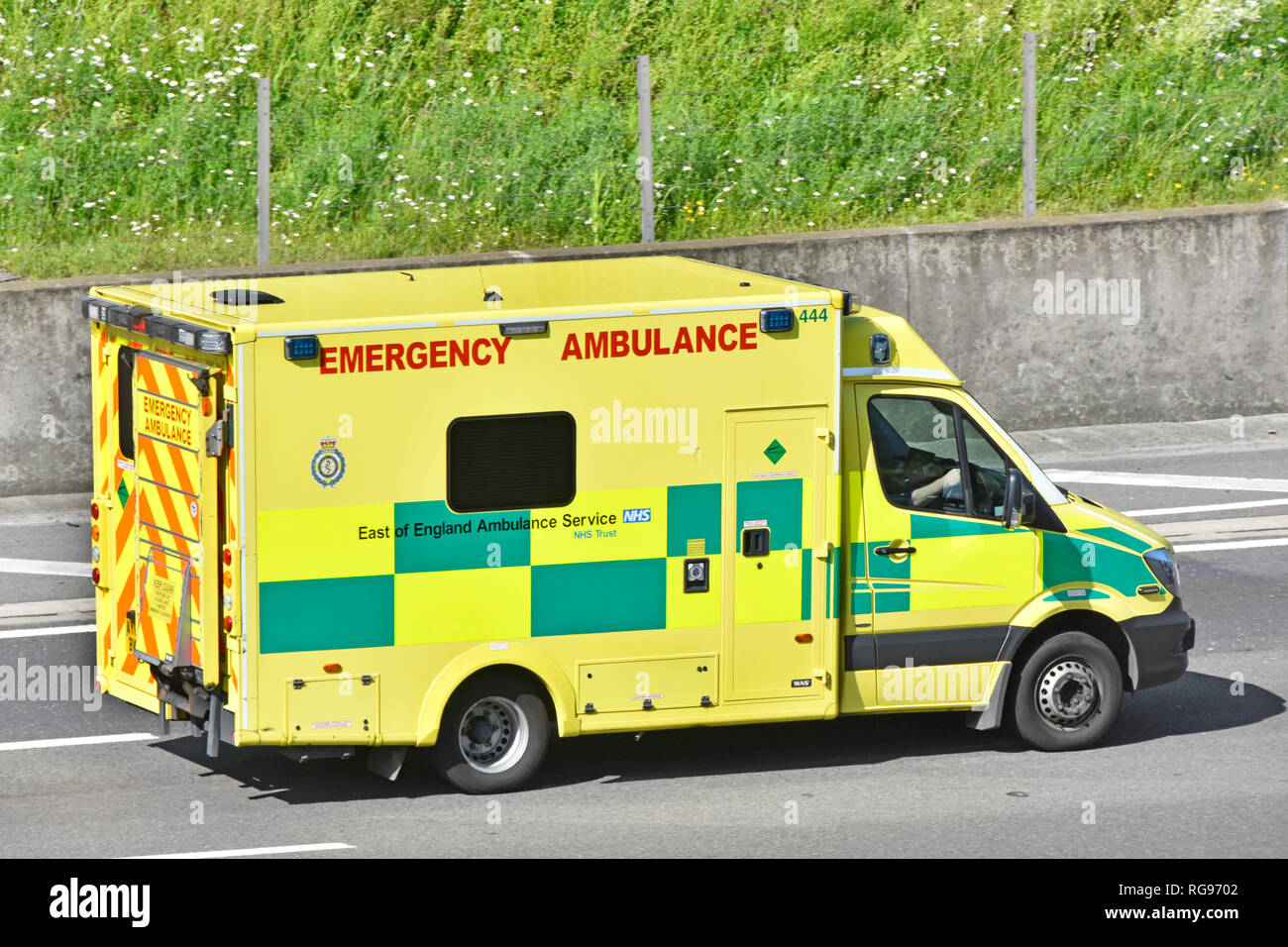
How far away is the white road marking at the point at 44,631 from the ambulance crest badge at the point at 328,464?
4.10 m

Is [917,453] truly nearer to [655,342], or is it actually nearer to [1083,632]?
[1083,632]

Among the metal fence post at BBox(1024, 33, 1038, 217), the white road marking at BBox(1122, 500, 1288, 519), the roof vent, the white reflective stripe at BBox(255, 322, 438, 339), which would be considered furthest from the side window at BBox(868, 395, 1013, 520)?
the metal fence post at BBox(1024, 33, 1038, 217)

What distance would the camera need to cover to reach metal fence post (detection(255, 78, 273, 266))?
50.7 feet

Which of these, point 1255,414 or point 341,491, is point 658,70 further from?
point 341,491

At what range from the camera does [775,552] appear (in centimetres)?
912

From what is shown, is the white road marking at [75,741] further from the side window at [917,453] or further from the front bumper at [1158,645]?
the front bumper at [1158,645]

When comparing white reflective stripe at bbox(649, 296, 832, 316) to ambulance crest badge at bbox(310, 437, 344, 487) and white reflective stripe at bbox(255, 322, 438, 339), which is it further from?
ambulance crest badge at bbox(310, 437, 344, 487)

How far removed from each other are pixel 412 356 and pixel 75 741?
3.11 metres

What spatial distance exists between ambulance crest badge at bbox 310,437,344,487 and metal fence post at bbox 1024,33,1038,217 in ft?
34.1

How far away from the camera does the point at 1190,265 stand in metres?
17.1

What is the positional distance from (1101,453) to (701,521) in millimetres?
8366

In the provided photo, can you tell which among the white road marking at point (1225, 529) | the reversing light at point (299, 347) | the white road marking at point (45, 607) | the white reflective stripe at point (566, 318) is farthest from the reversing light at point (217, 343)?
the white road marking at point (1225, 529)

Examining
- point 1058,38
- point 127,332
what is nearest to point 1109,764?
point 127,332

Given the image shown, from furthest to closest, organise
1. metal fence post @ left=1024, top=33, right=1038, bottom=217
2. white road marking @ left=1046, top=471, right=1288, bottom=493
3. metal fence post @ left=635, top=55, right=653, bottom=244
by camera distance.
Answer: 1. metal fence post @ left=1024, top=33, right=1038, bottom=217
2. metal fence post @ left=635, top=55, right=653, bottom=244
3. white road marking @ left=1046, top=471, right=1288, bottom=493
